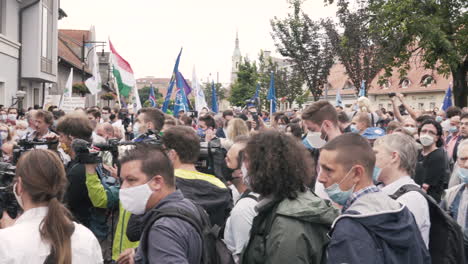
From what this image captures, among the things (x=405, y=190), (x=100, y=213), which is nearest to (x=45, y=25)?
(x=100, y=213)

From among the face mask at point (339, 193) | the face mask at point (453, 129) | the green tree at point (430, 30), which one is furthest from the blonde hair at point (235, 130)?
the green tree at point (430, 30)

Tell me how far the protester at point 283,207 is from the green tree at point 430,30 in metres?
19.6

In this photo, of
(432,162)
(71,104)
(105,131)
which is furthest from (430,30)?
(105,131)

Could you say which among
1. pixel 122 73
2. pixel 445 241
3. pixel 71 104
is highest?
pixel 122 73

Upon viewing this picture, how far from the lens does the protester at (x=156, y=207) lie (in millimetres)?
2658

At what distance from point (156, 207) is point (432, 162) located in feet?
14.0

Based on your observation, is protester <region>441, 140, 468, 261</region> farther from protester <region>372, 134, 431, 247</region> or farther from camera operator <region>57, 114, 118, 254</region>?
camera operator <region>57, 114, 118, 254</region>

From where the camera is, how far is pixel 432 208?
355 centimetres

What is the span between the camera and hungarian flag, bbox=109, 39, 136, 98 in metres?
13.0

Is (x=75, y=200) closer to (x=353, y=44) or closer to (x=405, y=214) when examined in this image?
(x=405, y=214)

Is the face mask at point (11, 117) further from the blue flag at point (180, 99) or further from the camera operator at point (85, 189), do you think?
the camera operator at point (85, 189)

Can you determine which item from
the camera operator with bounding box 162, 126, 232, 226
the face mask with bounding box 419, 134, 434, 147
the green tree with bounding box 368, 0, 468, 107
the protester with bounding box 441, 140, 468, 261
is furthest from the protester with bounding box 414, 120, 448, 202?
the green tree with bounding box 368, 0, 468, 107

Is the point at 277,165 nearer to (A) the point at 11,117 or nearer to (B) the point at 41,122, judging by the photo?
(B) the point at 41,122

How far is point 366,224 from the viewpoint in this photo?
2568mm
